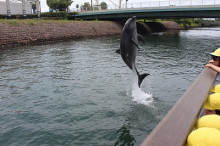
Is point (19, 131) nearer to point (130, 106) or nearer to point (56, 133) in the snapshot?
point (56, 133)

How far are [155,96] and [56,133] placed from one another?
499 centimetres

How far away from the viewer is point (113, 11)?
173 feet

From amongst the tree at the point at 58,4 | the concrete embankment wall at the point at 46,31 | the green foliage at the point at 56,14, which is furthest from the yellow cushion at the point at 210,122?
the tree at the point at 58,4

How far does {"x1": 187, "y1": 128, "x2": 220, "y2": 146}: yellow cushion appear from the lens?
7.79 ft

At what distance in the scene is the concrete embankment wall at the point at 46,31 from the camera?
2731 cm

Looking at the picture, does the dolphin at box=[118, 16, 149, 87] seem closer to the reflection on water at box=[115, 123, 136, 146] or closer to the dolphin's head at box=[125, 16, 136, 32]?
the dolphin's head at box=[125, 16, 136, 32]

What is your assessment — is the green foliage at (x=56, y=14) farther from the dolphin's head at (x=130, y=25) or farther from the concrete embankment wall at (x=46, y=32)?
the dolphin's head at (x=130, y=25)

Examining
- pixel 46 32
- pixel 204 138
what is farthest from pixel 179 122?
pixel 46 32

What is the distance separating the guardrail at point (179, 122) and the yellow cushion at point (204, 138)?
79 mm

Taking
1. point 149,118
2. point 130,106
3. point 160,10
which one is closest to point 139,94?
point 130,106

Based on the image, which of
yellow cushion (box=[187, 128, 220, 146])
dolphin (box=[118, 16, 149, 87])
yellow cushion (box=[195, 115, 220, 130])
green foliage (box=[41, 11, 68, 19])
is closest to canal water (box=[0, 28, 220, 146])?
dolphin (box=[118, 16, 149, 87])

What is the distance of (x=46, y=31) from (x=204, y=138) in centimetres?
3316

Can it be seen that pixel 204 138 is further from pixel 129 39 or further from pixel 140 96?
pixel 140 96

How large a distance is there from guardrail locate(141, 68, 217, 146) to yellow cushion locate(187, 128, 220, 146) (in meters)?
0.08
